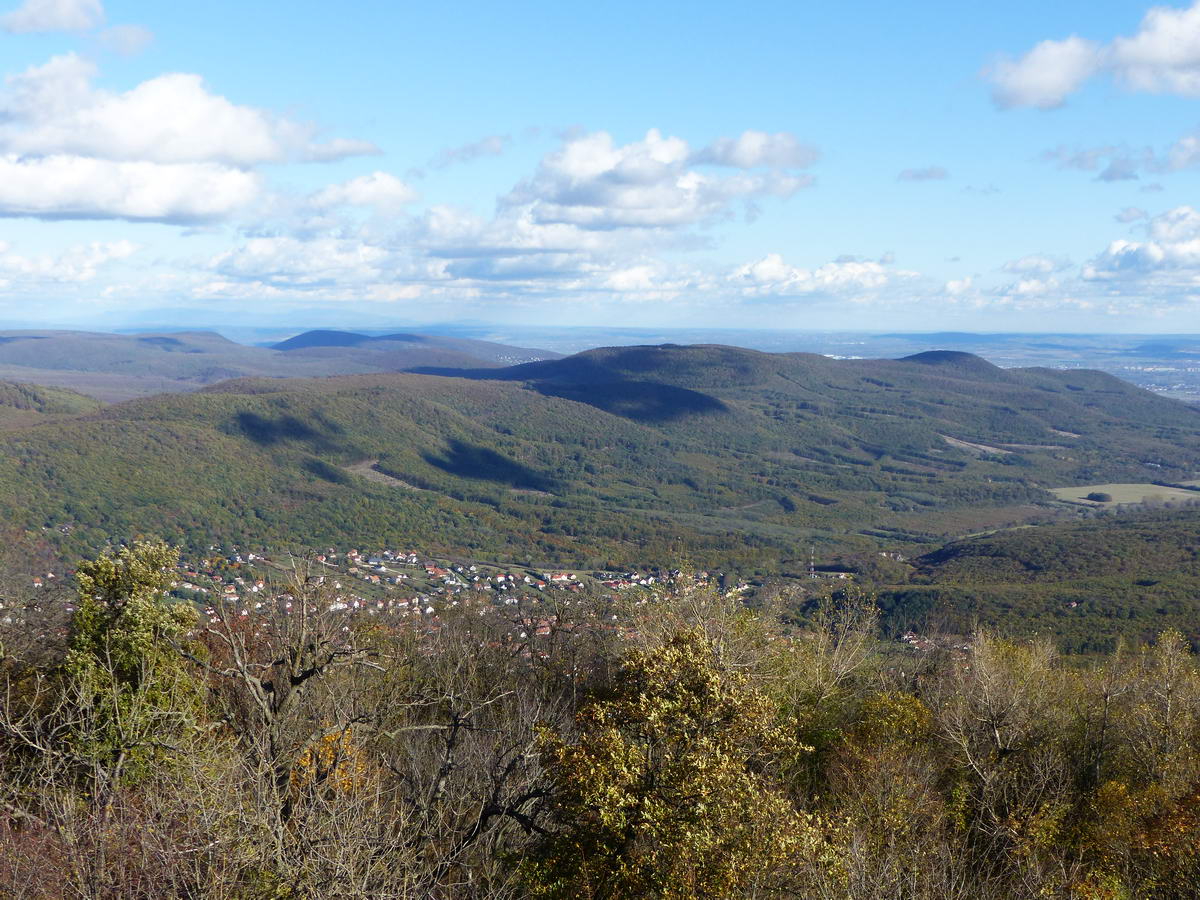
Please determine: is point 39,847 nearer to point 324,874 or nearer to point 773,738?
point 324,874

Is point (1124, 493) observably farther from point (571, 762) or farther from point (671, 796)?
point (571, 762)

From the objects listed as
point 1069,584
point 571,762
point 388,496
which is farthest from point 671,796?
point 388,496

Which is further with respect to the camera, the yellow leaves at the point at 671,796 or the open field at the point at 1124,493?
the open field at the point at 1124,493

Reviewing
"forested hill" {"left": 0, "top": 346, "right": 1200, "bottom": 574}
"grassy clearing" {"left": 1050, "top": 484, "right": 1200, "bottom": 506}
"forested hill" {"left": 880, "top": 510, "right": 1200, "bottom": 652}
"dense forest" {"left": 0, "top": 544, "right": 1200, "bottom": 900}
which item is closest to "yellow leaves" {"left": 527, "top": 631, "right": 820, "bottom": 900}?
"dense forest" {"left": 0, "top": 544, "right": 1200, "bottom": 900}

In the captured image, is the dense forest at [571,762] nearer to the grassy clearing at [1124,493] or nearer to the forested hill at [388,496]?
the forested hill at [388,496]

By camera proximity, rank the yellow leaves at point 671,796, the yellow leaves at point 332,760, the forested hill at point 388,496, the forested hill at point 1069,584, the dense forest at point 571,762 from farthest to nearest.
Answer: the forested hill at point 388,496 → the forested hill at point 1069,584 → the yellow leaves at point 332,760 → the dense forest at point 571,762 → the yellow leaves at point 671,796

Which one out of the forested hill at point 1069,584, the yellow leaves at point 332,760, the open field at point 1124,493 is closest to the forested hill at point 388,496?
the open field at point 1124,493
